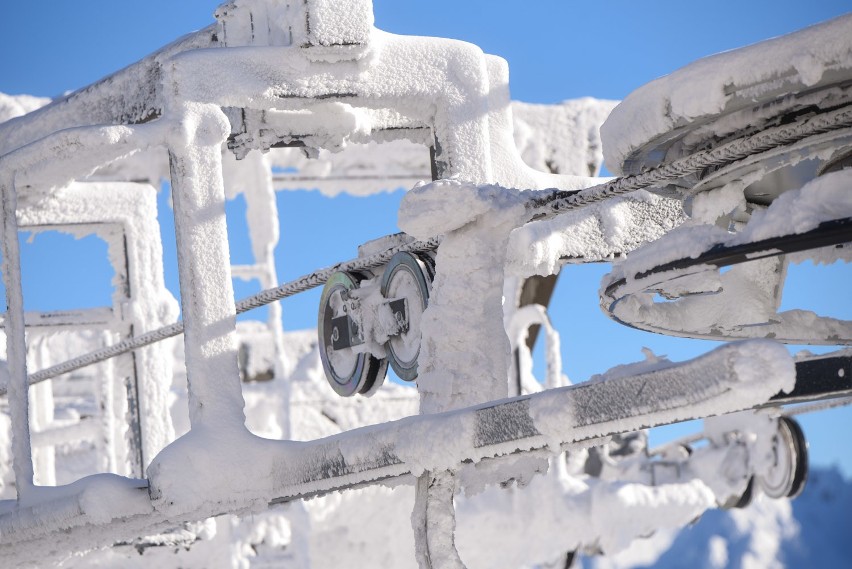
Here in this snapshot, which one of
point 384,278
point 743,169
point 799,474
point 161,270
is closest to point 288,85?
point 384,278

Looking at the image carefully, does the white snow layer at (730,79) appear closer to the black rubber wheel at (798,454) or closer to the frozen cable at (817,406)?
the frozen cable at (817,406)

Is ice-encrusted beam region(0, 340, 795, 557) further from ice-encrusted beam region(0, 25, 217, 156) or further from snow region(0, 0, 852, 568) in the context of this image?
ice-encrusted beam region(0, 25, 217, 156)

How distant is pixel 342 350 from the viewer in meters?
4.91

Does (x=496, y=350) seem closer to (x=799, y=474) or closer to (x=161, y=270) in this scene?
(x=161, y=270)

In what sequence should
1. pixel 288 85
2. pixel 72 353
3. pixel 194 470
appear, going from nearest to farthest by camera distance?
pixel 194 470
pixel 288 85
pixel 72 353

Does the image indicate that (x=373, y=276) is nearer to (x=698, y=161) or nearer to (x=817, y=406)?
(x=698, y=161)

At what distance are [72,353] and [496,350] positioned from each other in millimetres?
12106

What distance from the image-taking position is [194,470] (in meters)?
4.10

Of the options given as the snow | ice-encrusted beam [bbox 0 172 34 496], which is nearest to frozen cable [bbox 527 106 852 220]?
the snow

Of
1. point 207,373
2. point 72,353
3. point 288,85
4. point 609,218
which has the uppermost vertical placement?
point 72,353

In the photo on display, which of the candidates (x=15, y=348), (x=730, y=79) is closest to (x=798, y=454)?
(x=15, y=348)

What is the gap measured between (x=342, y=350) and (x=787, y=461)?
6527 millimetres

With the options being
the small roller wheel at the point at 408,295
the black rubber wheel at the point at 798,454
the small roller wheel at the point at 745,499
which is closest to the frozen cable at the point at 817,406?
the small roller wheel at the point at 408,295

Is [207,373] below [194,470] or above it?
above
